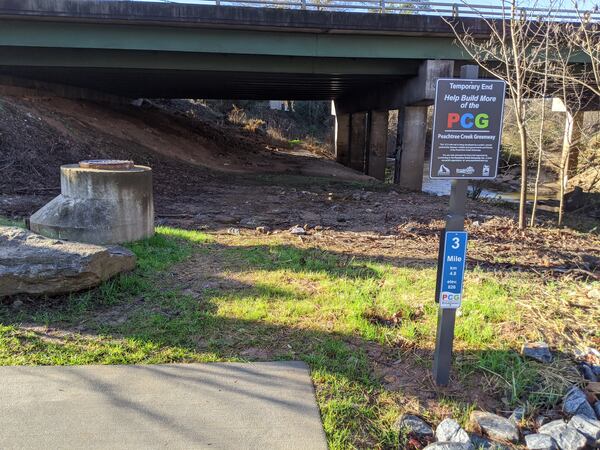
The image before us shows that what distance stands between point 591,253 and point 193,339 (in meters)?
6.10

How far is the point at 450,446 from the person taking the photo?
2873mm

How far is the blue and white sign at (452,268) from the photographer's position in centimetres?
335

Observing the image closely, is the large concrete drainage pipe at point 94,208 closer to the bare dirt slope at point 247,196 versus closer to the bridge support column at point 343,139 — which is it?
the bare dirt slope at point 247,196

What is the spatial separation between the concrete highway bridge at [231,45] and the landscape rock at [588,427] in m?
14.1

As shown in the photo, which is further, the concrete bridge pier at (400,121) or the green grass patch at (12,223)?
the concrete bridge pier at (400,121)

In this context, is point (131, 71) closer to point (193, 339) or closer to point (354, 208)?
point (354, 208)

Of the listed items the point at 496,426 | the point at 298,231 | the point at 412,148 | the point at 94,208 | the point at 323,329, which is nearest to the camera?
the point at 496,426

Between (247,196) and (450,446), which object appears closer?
(450,446)

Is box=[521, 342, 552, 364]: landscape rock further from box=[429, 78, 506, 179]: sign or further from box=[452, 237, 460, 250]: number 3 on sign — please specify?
box=[429, 78, 506, 179]: sign

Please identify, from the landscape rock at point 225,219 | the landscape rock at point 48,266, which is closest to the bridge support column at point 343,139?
the landscape rock at point 225,219

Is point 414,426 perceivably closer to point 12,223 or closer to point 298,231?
point 298,231

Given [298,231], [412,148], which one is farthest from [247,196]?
[412,148]

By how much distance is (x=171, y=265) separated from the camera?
20.1 feet

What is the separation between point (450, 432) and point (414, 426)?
212 mm
